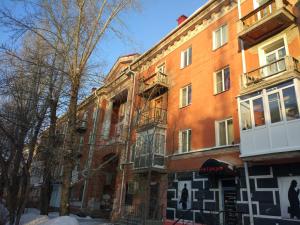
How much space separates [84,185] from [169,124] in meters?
12.5

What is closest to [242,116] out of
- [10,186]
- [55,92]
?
[55,92]

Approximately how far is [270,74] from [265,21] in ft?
8.16

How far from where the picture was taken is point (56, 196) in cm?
3281

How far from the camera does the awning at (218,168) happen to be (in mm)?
11684

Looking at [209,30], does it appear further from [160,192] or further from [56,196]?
[56,196]

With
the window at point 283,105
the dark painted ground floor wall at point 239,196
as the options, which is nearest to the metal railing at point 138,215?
the dark painted ground floor wall at point 239,196

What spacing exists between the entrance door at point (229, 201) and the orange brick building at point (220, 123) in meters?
0.04

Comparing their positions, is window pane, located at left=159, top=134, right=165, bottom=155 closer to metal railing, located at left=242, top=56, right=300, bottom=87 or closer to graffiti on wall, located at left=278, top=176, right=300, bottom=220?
metal railing, located at left=242, top=56, right=300, bottom=87

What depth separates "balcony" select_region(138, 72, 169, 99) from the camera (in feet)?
61.2

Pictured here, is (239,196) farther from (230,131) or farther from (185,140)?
(185,140)

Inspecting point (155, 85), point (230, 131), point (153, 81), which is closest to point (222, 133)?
point (230, 131)

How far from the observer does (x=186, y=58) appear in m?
18.3

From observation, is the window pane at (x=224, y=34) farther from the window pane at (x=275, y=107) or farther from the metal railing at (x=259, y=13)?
the window pane at (x=275, y=107)

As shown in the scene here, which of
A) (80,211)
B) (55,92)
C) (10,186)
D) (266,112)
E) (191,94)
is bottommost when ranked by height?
(80,211)
